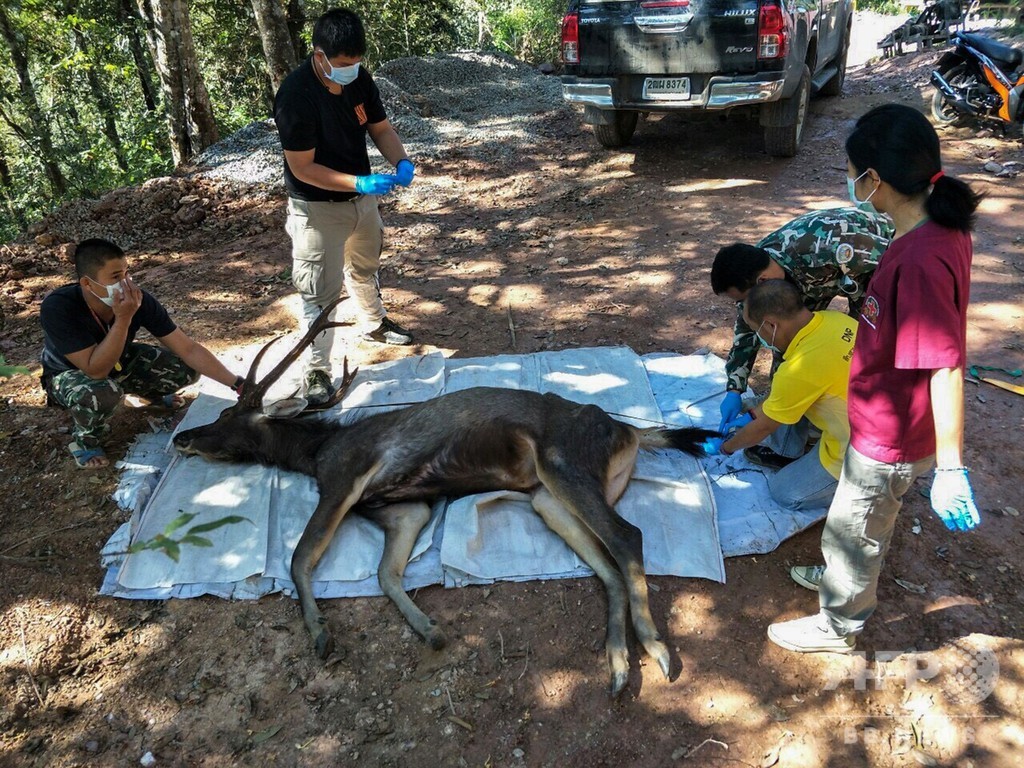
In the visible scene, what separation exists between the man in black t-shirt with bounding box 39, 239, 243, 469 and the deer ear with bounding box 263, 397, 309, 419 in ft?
1.00

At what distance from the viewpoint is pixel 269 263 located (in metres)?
7.32

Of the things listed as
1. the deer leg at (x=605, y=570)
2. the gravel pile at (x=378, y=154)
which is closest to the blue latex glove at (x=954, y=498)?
the deer leg at (x=605, y=570)

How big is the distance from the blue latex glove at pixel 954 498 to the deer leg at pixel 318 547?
2.61m

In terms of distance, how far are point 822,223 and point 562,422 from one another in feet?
6.24

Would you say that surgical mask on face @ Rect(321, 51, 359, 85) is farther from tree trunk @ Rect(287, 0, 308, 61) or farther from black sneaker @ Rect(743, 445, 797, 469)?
tree trunk @ Rect(287, 0, 308, 61)

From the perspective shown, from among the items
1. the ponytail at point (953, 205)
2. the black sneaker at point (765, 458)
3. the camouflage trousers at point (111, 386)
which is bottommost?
the black sneaker at point (765, 458)

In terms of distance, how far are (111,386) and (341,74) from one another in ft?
8.18

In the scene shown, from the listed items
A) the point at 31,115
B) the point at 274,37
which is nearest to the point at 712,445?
the point at 274,37

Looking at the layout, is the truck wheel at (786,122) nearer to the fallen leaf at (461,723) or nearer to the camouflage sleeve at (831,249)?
the camouflage sleeve at (831,249)

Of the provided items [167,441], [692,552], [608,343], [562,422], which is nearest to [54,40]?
[167,441]

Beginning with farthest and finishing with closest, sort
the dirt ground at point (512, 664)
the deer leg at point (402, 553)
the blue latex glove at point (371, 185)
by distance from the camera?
1. the blue latex glove at point (371, 185)
2. the deer leg at point (402, 553)
3. the dirt ground at point (512, 664)

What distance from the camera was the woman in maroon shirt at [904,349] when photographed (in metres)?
2.11

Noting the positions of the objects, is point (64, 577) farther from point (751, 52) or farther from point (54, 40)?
point (54, 40)

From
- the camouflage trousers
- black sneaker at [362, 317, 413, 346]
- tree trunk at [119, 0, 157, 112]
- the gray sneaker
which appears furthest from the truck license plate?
tree trunk at [119, 0, 157, 112]
